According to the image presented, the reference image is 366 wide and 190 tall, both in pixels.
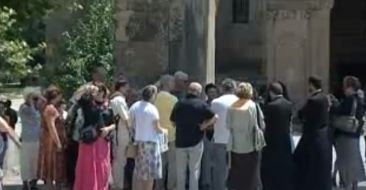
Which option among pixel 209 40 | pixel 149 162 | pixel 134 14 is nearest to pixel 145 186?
pixel 149 162

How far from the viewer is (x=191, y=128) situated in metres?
16.2

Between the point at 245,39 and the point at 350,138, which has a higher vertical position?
the point at 245,39

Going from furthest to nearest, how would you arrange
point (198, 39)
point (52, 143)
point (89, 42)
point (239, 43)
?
point (239, 43)
point (89, 42)
point (198, 39)
point (52, 143)

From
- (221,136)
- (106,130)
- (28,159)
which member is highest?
(106,130)

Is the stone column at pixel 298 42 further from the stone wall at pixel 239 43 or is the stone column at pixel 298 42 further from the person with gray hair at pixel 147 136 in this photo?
the person with gray hair at pixel 147 136

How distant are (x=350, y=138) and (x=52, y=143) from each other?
448 centimetres

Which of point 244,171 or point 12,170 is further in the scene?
point 12,170

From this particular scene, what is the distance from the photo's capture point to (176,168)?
16.8 metres

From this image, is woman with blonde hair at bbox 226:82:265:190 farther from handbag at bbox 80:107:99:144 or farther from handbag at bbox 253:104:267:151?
handbag at bbox 80:107:99:144

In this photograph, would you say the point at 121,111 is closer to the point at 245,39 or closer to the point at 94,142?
the point at 94,142

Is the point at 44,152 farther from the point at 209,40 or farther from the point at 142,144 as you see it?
the point at 209,40

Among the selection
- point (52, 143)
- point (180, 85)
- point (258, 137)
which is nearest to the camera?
point (258, 137)

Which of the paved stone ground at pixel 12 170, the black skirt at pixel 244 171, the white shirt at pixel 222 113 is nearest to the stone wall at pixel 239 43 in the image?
the paved stone ground at pixel 12 170

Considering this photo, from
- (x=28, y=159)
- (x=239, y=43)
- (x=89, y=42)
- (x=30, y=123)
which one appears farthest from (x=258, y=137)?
(x=239, y=43)
